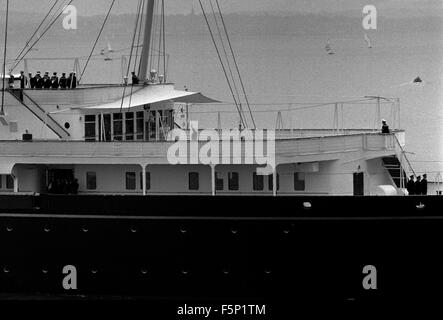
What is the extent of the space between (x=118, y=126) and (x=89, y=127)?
2.68 ft

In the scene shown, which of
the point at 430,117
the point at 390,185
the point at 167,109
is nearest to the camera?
the point at 390,185

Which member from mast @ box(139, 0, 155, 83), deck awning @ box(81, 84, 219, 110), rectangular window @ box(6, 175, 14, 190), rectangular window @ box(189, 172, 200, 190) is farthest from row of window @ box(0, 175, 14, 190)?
rectangular window @ box(189, 172, 200, 190)

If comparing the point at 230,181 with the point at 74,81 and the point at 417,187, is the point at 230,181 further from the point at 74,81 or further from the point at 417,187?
the point at 74,81

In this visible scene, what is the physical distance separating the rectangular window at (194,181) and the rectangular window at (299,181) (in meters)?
2.43

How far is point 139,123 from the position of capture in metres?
32.9

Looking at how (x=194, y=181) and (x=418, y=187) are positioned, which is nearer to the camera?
(x=418, y=187)

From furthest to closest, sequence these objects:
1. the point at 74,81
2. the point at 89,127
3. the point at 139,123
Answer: the point at 74,81 → the point at 139,123 → the point at 89,127
